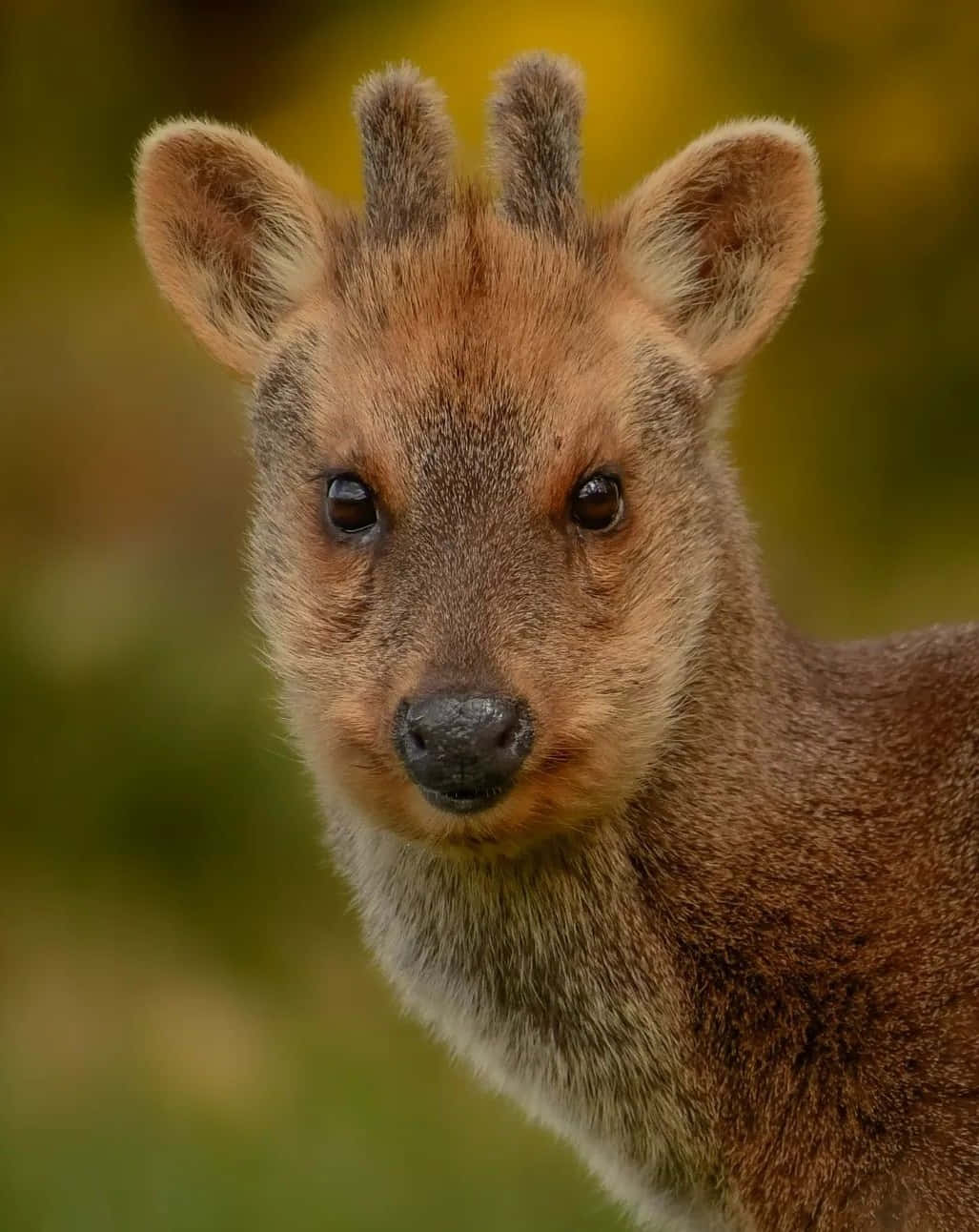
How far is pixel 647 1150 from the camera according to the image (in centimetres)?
502

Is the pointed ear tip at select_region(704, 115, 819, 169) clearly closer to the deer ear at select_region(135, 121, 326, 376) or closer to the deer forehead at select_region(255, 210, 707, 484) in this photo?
the deer forehead at select_region(255, 210, 707, 484)

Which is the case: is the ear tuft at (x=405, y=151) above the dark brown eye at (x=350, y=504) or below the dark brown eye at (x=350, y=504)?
above

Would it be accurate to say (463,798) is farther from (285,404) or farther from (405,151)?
(405,151)

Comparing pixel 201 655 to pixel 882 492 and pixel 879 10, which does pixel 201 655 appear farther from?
pixel 879 10

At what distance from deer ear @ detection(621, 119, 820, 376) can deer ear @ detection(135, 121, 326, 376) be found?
0.84 m

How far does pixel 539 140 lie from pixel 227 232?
920 mm

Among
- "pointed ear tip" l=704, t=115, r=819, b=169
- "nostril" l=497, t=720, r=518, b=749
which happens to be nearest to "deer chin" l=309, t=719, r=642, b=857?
"nostril" l=497, t=720, r=518, b=749

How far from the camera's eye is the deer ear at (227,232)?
5.27 meters

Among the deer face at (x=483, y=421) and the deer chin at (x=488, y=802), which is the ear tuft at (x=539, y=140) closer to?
the deer face at (x=483, y=421)

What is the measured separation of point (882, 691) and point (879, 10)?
4.29 meters

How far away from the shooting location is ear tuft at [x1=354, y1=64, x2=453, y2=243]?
507cm

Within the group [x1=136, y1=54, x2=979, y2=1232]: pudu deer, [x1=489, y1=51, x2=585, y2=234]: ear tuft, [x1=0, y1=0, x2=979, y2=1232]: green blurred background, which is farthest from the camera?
[x1=0, y1=0, x2=979, y2=1232]: green blurred background

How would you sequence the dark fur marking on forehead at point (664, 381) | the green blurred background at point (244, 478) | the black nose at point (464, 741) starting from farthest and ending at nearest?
the green blurred background at point (244, 478) → the dark fur marking on forehead at point (664, 381) → the black nose at point (464, 741)

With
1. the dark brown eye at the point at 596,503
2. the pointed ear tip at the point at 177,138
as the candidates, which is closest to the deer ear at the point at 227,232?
the pointed ear tip at the point at 177,138
